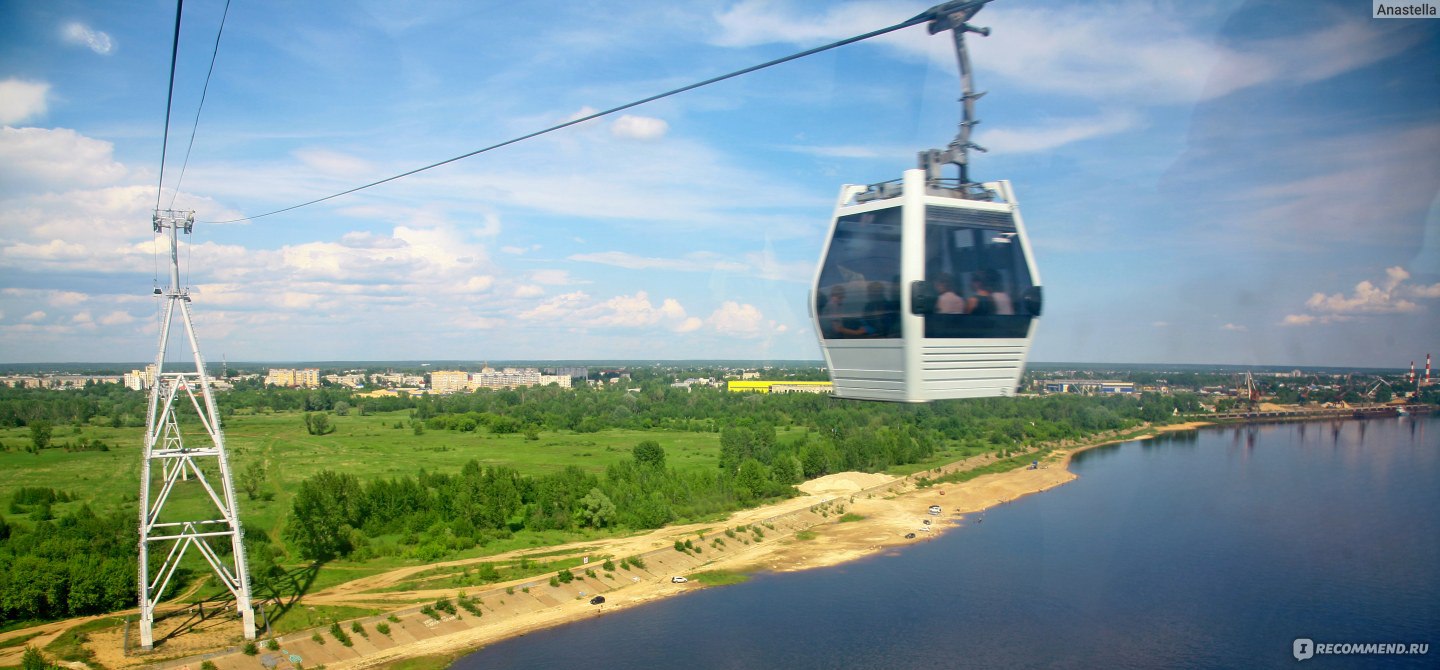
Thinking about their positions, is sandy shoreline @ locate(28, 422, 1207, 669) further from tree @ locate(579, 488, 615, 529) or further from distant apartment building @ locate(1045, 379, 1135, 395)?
distant apartment building @ locate(1045, 379, 1135, 395)

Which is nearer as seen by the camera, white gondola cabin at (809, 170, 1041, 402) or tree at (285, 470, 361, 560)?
white gondola cabin at (809, 170, 1041, 402)

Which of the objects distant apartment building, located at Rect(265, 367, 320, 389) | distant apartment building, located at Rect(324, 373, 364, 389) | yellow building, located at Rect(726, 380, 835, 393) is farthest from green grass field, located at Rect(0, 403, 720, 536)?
distant apartment building, located at Rect(324, 373, 364, 389)

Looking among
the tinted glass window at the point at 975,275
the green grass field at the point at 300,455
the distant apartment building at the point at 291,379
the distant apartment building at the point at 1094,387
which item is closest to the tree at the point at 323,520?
the green grass field at the point at 300,455

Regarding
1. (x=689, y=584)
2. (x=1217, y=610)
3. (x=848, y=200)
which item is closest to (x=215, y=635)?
(x=689, y=584)

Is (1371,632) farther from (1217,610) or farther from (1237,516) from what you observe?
(1237,516)

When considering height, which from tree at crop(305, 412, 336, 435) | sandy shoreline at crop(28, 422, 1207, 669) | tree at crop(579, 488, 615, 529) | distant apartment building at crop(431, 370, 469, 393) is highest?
distant apartment building at crop(431, 370, 469, 393)

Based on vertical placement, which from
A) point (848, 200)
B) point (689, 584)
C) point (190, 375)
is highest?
point (848, 200)
